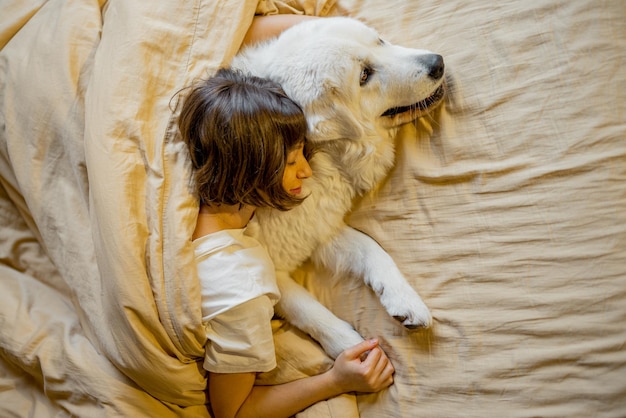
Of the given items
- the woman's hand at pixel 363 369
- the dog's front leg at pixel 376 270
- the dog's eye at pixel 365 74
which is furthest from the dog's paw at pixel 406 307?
the dog's eye at pixel 365 74

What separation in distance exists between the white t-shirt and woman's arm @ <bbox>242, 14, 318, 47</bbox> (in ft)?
1.85

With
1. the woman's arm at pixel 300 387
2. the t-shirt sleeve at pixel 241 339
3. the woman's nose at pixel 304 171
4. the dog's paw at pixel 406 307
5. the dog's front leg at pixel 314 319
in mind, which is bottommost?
the woman's arm at pixel 300 387

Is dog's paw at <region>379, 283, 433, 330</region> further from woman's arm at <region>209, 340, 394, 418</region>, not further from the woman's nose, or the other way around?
the woman's nose

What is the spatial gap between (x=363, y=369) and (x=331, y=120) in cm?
58

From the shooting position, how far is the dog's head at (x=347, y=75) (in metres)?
1.15

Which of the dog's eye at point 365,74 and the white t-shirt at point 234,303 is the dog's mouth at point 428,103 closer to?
the dog's eye at point 365,74

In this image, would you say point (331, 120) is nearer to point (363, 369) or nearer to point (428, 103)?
point (428, 103)

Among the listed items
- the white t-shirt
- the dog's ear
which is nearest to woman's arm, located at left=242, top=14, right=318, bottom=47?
the dog's ear

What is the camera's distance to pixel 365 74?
1202mm

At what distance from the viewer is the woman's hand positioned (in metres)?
1.19

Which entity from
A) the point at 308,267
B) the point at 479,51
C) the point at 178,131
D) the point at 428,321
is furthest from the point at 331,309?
the point at 479,51

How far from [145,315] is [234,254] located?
0.23 meters

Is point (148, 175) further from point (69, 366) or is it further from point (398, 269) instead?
point (398, 269)

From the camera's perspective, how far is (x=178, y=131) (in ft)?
Result: 3.92
